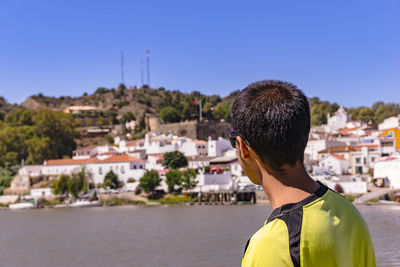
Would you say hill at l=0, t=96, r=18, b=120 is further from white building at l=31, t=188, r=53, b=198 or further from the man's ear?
the man's ear

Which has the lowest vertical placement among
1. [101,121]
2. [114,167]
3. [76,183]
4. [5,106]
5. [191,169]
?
[76,183]

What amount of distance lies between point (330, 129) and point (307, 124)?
7224cm

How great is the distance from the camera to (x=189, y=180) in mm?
44000

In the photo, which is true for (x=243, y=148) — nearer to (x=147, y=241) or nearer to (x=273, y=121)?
(x=273, y=121)

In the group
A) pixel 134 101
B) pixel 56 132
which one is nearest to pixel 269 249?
pixel 56 132

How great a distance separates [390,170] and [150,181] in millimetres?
18281

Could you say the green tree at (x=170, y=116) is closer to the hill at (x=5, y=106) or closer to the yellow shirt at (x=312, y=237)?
the hill at (x=5, y=106)

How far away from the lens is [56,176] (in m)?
54.9

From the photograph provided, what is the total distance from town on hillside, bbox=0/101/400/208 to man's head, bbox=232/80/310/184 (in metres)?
38.1

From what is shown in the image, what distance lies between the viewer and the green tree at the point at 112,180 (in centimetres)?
4897

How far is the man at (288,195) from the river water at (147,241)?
41.7 ft

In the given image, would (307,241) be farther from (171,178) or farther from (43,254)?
(171,178)

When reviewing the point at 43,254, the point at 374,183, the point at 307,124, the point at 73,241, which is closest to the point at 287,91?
the point at 307,124

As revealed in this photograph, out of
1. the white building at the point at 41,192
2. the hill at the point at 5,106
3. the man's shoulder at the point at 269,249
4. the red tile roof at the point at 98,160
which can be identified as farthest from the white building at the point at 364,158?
the hill at the point at 5,106
